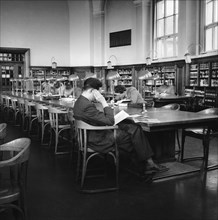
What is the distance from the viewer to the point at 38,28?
48.6 feet

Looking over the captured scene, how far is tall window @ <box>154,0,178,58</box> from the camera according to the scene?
11.8 metres

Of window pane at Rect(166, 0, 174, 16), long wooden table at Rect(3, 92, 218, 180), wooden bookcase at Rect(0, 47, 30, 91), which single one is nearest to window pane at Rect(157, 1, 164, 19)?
window pane at Rect(166, 0, 174, 16)

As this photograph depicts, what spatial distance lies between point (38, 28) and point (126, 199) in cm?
1307

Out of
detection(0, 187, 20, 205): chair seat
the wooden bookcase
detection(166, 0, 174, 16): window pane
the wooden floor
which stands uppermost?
detection(166, 0, 174, 16): window pane

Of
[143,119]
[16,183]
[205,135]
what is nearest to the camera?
[16,183]

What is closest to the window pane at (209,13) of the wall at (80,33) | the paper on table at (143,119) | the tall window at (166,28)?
the tall window at (166,28)

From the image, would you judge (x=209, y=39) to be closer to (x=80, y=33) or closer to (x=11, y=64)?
(x=80, y=33)

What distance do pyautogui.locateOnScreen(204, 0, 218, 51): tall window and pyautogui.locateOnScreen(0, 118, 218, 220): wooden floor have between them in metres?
7.03

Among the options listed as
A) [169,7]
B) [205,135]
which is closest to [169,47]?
[169,7]

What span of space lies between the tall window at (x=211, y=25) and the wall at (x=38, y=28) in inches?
286

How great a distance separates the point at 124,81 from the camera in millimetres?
13875

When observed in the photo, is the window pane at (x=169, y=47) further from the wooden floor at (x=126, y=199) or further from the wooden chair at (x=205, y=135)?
the wooden floor at (x=126, y=199)

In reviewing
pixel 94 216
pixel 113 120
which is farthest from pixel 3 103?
pixel 94 216

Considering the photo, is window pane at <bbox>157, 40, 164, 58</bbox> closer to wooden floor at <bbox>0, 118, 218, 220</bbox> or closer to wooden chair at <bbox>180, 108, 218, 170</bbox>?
wooden chair at <bbox>180, 108, 218, 170</bbox>
